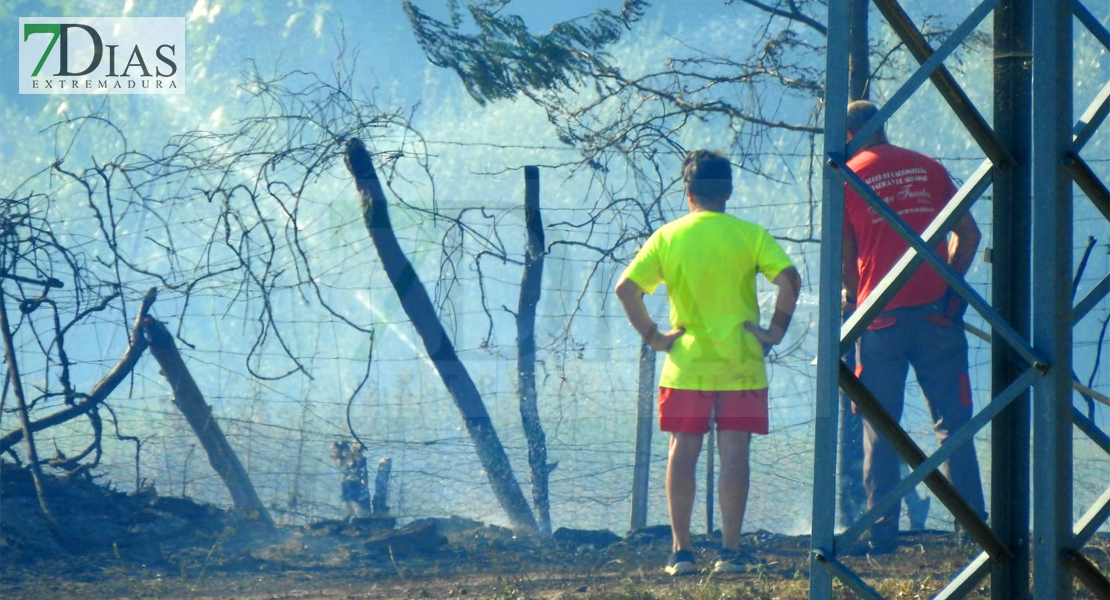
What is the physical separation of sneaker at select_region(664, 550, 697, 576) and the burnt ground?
1.4 inches

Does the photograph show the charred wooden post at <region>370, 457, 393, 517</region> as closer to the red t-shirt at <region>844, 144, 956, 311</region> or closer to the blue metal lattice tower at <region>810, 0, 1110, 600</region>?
the red t-shirt at <region>844, 144, 956, 311</region>

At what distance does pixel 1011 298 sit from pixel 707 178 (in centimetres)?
137

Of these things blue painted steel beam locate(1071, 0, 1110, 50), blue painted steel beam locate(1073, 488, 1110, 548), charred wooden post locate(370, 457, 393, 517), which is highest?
blue painted steel beam locate(1071, 0, 1110, 50)

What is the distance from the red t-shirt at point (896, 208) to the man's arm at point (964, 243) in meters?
0.07

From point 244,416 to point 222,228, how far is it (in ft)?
2.75

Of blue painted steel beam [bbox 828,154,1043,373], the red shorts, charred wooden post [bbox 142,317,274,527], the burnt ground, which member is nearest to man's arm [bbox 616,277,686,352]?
the red shorts

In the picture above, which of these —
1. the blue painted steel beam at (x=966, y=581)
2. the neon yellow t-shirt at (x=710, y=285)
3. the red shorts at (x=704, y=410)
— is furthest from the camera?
the red shorts at (x=704, y=410)

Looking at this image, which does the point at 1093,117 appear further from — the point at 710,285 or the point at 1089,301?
the point at 710,285

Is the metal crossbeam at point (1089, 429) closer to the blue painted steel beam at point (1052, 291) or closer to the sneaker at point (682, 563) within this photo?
the blue painted steel beam at point (1052, 291)

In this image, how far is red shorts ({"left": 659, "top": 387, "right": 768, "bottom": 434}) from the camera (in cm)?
384

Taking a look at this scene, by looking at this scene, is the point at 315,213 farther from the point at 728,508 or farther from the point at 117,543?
the point at 728,508

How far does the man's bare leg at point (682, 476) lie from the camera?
12.5ft

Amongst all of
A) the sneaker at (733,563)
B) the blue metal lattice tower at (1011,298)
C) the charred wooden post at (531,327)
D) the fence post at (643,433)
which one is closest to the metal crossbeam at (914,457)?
the blue metal lattice tower at (1011,298)

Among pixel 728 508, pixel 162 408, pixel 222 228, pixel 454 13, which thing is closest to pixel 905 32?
pixel 728 508
